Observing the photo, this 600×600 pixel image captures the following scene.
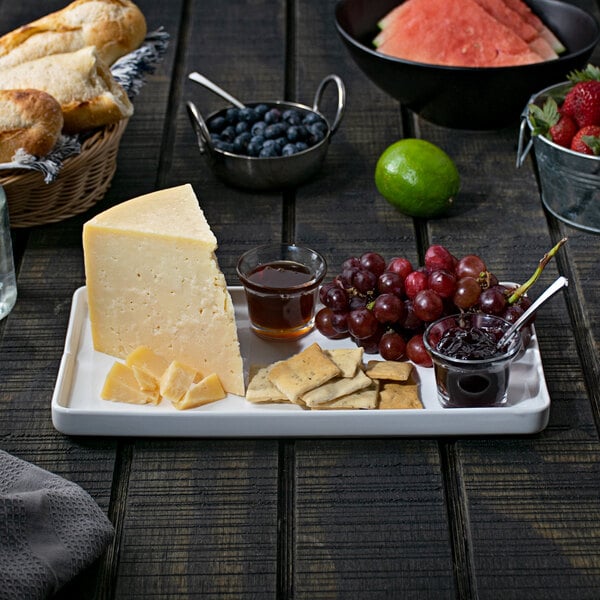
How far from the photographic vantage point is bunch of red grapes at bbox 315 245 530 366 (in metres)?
1.42

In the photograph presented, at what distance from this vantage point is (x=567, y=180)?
71.1 inches

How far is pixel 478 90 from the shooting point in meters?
1.99

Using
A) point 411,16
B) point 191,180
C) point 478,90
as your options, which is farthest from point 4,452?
point 411,16

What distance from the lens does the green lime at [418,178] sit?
183 centimetres

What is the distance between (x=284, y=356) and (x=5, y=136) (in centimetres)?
61

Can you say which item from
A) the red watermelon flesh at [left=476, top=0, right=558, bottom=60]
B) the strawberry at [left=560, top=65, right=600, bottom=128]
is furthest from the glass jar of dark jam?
the red watermelon flesh at [left=476, top=0, right=558, bottom=60]

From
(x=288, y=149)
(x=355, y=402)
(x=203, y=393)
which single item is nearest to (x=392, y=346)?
(x=355, y=402)

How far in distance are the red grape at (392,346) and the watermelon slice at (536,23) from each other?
1.00m

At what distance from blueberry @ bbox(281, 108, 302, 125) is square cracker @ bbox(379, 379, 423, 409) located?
2.47 ft

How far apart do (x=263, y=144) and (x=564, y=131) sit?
1.81 ft

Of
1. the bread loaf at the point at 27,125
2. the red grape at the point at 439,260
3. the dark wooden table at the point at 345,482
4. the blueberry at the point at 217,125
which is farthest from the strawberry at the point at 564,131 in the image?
the bread loaf at the point at 27,125

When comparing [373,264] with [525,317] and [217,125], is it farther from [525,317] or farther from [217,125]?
[217,125]

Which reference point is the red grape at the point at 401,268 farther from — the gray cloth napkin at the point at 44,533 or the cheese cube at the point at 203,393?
the gray cloth napkin at the point at 44,533

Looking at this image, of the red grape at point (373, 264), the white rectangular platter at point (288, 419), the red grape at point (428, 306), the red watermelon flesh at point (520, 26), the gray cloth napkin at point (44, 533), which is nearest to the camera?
the gray cloth napkin at point (44, 533)
